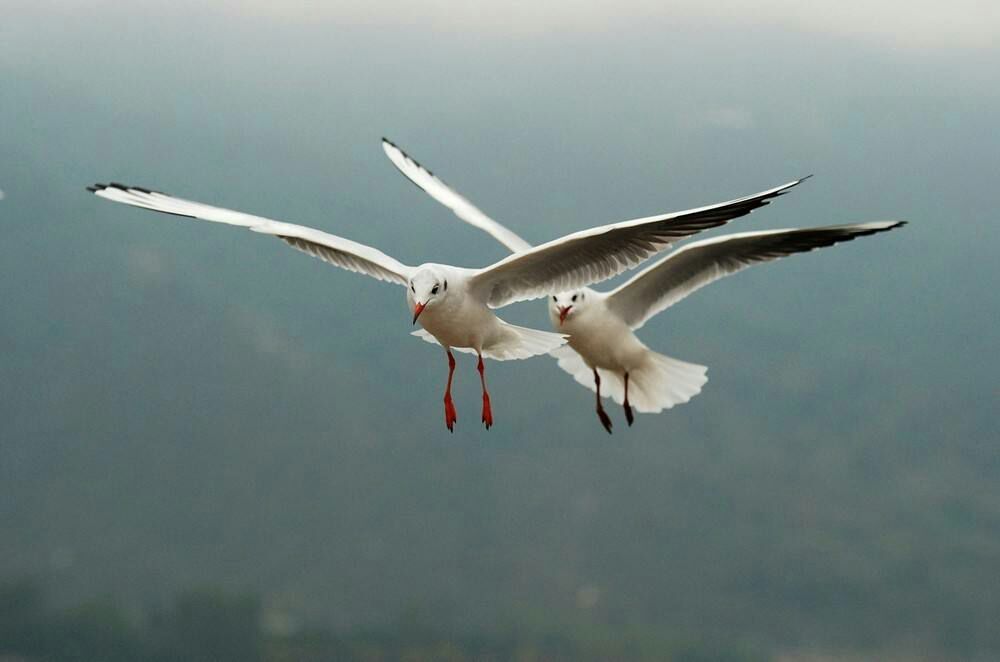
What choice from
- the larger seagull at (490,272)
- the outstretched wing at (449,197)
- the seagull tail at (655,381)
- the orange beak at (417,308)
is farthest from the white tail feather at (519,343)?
the seagull tail at (655,381)

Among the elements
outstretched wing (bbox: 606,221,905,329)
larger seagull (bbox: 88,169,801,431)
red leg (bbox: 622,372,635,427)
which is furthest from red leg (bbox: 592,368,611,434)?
larger seagull (bbox: 88,169,801,431)

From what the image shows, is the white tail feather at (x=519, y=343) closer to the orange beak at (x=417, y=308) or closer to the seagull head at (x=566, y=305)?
the orange beak at (x=417, y=308)

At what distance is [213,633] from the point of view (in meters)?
108

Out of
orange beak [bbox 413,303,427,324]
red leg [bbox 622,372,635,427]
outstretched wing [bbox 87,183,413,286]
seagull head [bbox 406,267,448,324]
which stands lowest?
red leg [bbox 622,372,635,427]

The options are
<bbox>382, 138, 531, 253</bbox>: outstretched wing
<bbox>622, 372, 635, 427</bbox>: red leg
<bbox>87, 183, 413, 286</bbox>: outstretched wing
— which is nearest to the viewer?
<bbox>87, 183, 413, 286</bbox>: outstretched wing

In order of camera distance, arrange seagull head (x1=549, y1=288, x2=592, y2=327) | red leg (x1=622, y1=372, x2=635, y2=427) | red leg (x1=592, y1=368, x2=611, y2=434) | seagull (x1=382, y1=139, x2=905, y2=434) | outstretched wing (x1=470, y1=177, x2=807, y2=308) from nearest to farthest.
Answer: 1. outstretched wing (x1=470, y1=177, x2=807, y2=308)
2. seagull (x1=382, y1=139, x2=905, y2=434)
3. seagull head (x1=549, y1=288, x2=592, y2=327)
4. red leg (x1=592, y1=368, x2=611, y2=434)
5. red leg (x1=622, y1=372, x2=635, y2=427)

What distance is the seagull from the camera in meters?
9.09

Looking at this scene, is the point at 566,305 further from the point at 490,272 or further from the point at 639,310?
the point at 490,272

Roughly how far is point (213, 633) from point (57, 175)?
3665 inches

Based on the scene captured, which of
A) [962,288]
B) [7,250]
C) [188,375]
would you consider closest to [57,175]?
[7,250]

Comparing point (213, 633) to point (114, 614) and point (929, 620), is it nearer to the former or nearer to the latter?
point (114, 614)

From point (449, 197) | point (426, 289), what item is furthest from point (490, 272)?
point (449, 197)

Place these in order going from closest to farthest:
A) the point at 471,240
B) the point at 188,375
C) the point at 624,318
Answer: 1. the point at 624,318
2. the point at 188,375
3. the point at 471,240

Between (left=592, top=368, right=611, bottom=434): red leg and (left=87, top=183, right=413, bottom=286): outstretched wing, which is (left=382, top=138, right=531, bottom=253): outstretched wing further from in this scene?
(left=87, top=183, right=413, bottom=286): outstretched wing
